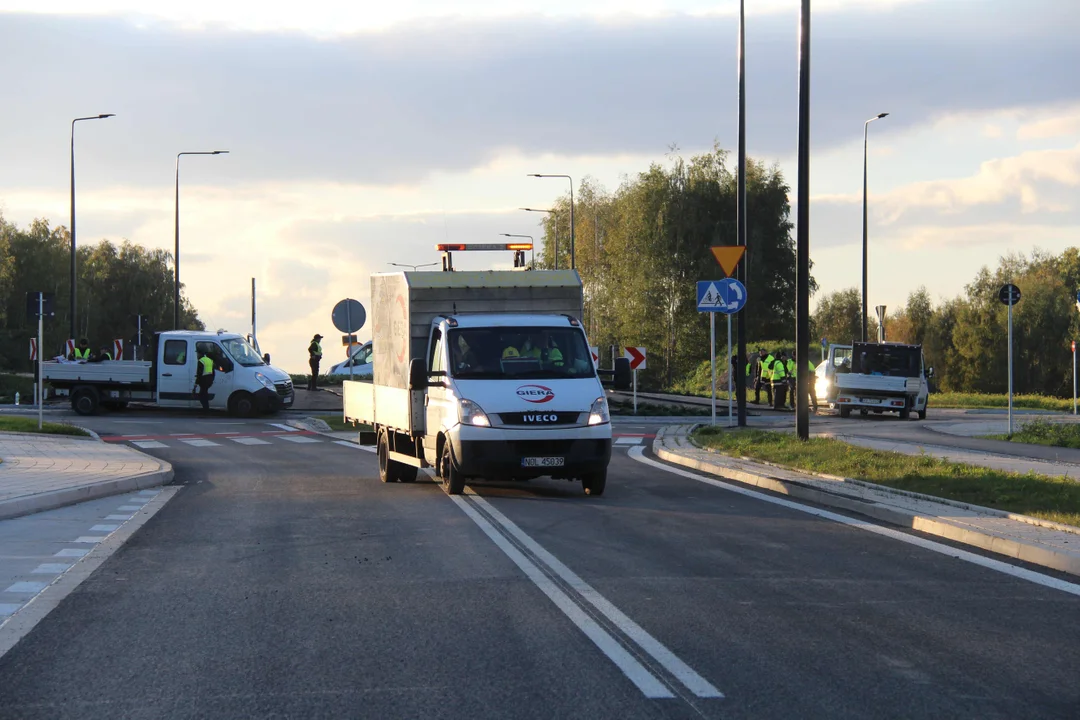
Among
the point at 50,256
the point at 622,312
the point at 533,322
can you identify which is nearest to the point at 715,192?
the point at 622,312

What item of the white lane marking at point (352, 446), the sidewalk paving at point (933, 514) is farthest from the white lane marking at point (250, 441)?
the sidewalk paving at point (933, 514)

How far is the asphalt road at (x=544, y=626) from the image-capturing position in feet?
19.4

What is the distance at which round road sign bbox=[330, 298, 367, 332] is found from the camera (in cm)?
3058

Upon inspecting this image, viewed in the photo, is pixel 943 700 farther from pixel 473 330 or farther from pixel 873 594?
pixel 473 330

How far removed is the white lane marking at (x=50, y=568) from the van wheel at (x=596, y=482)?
22.3ft

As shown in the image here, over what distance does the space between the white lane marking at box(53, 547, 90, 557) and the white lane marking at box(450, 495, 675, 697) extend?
336cm

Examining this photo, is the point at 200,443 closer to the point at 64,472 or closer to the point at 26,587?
the point at 64,472

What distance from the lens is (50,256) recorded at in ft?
297

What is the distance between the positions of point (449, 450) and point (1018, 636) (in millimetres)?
8858

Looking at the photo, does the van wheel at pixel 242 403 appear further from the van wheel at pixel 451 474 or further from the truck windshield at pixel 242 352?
the van wheel at pixel 451 474

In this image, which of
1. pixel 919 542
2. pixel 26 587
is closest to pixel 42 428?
pixel 26 587

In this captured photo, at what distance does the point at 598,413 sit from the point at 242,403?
22375mm

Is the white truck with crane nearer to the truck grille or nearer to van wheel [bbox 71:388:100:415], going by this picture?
van wheel [bbox 71:388:100:415]

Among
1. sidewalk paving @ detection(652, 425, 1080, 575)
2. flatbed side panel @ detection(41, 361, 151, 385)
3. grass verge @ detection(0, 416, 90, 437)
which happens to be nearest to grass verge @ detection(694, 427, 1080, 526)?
sidewalk paving @ detection(652, 425, 1080, 575)
